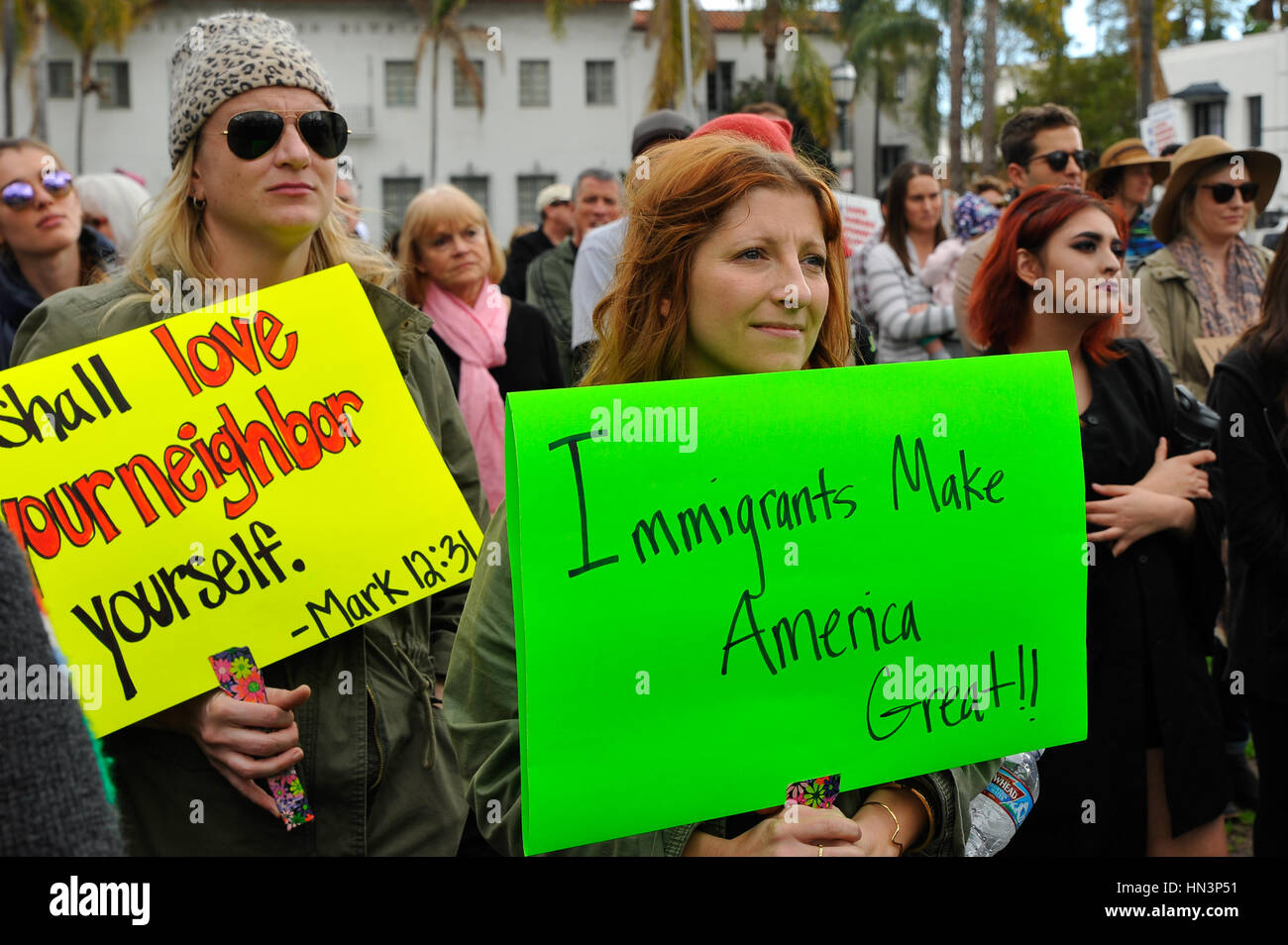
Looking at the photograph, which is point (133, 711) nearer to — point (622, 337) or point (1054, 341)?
point (622, 337)

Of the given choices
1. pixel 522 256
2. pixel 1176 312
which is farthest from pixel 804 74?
pixel 1176 312

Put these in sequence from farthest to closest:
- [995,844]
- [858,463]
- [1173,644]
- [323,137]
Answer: [1173,644] → [323,137] → [995,844] → [858,463]

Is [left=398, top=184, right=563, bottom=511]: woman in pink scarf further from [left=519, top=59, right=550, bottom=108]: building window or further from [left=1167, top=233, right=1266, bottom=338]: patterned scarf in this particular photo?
[left=519, top=59, right=550, bottom=108]: building window

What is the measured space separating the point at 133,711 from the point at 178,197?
998mm

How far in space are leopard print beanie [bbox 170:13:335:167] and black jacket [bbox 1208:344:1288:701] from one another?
240 cm

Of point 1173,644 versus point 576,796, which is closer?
point 576,796

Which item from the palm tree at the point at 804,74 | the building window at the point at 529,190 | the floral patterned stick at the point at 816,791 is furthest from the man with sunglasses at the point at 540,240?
the building window at the point at 529,190

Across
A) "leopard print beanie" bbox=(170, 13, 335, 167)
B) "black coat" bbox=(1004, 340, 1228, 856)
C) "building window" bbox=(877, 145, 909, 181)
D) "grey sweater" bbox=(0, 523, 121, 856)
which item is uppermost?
"building window" bbox=(877, 145, 909, 181)

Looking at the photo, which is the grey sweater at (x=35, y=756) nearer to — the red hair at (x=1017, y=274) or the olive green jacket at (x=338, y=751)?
the olive green jacket at (x=338, y=751)

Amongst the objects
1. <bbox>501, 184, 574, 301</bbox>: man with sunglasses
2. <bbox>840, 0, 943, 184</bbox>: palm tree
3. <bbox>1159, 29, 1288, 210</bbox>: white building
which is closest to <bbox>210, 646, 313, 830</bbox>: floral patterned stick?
<bbox>501, 184, 574, 301</bbox>: man with sunglasses

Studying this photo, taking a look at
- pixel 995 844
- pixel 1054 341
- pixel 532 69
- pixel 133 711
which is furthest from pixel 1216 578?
pixel 532 69

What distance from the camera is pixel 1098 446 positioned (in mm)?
3188

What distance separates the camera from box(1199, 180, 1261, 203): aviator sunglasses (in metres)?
5.09

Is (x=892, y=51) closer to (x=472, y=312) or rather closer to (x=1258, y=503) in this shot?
(x=472, y=312)
